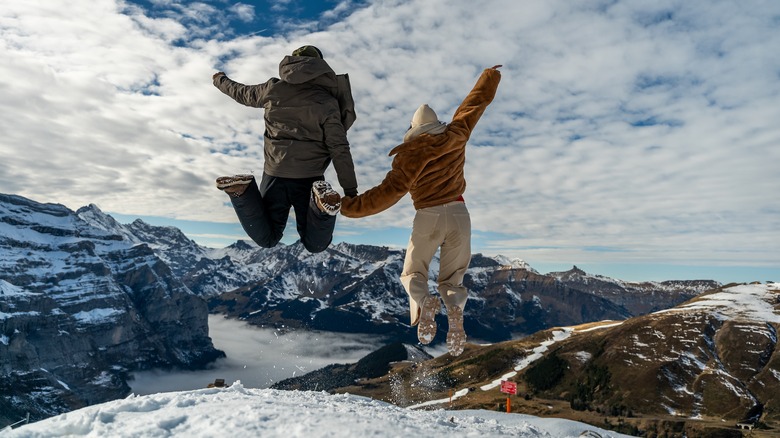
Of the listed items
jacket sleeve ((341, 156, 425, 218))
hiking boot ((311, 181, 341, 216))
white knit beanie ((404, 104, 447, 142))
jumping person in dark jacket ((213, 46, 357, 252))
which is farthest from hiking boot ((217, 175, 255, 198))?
white knit beanie ((404, 104, 447, 142))

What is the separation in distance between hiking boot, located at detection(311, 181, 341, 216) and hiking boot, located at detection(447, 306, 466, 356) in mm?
3335

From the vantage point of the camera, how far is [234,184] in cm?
980

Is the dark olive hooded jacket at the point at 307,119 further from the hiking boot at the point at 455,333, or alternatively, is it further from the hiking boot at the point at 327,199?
the hiking boot at the point at 455,333

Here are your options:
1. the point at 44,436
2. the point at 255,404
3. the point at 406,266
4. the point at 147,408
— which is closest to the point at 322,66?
the point at 406,266

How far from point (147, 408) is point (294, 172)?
17.3 feet

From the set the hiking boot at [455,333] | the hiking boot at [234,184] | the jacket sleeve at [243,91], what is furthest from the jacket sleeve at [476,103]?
the hiking boot at [234,184]

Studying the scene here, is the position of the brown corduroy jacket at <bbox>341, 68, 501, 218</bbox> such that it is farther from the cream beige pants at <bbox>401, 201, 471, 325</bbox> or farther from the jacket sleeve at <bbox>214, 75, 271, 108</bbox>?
the jacket sleeve at <bbox>214, 75, 271, 108</bbox>

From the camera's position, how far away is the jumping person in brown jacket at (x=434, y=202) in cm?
1010

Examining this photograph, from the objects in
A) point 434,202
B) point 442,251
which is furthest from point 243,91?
point 442,251

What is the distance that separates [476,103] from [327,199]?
4.20 m

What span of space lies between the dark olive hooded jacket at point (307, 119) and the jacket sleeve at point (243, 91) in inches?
1.8

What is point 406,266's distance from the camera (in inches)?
428

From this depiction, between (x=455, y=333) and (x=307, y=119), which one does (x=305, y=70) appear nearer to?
(x=307, y=119)

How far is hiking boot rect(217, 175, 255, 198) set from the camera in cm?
980
